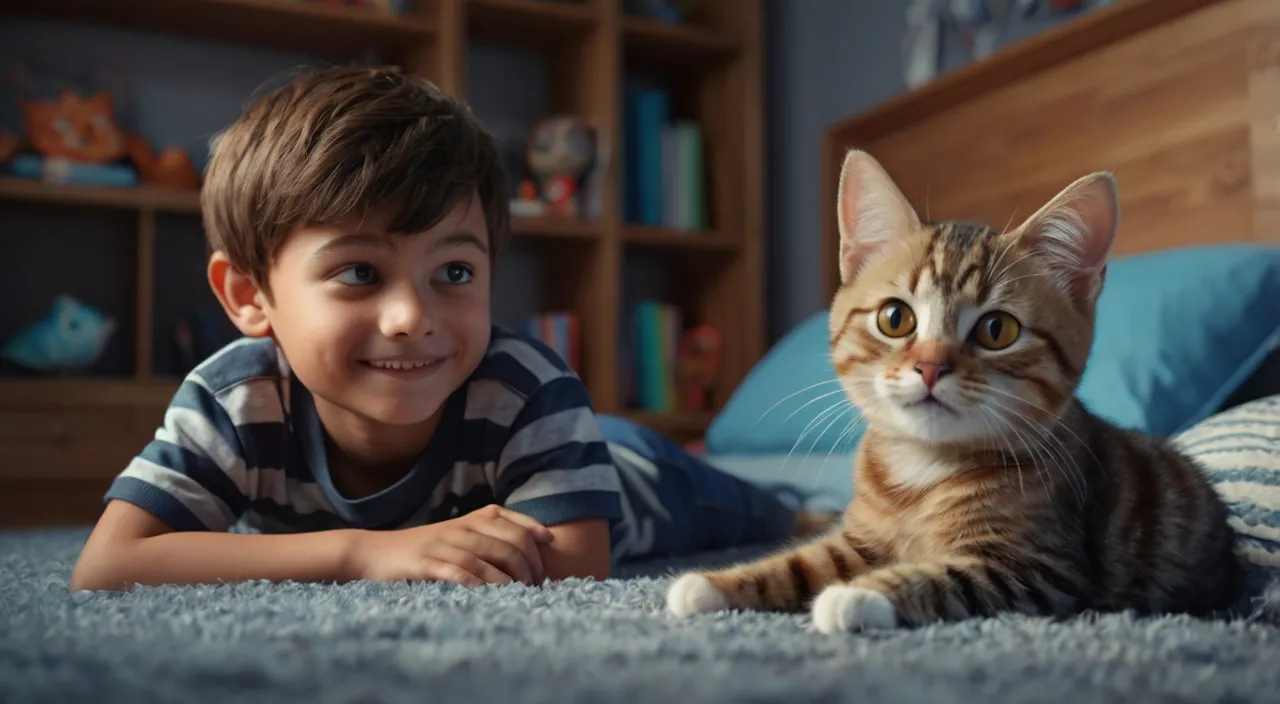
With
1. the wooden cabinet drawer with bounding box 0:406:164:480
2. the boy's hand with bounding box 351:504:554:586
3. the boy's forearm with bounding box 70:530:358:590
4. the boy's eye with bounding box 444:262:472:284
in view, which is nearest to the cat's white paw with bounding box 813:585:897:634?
the boy's hand with bounding box 351:504:554:586

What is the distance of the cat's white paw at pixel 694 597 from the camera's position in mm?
731

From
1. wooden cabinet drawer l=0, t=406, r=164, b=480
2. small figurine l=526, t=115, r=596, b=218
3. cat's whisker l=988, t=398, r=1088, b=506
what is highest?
small figurine l=526, t=115, r=596, b=218

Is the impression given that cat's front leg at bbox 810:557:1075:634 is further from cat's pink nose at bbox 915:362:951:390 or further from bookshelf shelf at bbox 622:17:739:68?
bookshelf shelf at bbox 622:17:739:68

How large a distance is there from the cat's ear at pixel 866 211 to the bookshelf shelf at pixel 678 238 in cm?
196

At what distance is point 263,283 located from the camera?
1.14 m

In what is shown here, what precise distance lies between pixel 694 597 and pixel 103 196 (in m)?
2.20

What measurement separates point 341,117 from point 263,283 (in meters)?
0.21

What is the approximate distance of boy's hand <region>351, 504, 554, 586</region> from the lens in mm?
916

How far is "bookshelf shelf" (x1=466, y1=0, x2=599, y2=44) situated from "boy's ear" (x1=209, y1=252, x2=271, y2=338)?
1782mm

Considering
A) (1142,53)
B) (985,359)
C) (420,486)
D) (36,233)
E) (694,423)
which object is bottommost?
(694,423)

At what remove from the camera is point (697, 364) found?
10.1 feet

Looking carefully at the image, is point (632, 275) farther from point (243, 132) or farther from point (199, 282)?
point (243, 132)

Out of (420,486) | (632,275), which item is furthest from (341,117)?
(632,275)

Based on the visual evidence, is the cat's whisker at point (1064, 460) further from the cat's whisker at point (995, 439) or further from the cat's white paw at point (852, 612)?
the cat's white paw at point (852, 612)
